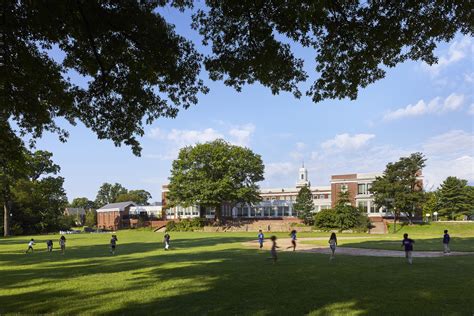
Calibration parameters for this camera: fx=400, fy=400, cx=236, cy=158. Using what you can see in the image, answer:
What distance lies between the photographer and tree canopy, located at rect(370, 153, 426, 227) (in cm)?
5900

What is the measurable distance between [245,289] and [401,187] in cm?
5272

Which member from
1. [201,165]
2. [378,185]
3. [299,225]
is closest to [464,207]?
[378,185]

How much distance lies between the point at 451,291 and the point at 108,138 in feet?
37.8

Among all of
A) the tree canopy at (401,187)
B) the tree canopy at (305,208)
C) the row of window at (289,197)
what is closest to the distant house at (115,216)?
the row of window at (289,197)

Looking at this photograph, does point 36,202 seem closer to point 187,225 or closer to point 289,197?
point 187,225

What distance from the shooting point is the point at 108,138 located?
13328 mm

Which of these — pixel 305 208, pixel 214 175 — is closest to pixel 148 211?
pixel 214 175

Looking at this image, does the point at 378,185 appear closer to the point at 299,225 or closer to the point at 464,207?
the point at 299,225

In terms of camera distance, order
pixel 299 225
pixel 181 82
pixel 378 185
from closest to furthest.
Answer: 1. pixel 181 82
2. pixel 378 185
3. pixel 299 225

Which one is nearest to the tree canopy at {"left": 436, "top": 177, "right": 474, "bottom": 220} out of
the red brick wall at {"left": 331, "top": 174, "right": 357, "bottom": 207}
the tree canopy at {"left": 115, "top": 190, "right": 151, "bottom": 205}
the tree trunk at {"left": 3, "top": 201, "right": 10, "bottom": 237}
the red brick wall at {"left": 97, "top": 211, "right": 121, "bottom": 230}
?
the red brick wall at {"left": 331, "top": 174, "right": 357, "bottom": 207}

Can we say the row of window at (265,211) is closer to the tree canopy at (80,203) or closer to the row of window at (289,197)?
the row of window at (289,197)

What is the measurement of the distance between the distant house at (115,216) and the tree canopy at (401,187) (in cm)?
6236

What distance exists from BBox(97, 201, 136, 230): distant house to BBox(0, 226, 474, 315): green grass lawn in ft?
272

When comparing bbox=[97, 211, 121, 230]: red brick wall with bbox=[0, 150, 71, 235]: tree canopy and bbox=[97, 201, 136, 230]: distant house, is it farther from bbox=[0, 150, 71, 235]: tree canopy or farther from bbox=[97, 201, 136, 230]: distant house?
bbox=[0, 150, 71, 235]: tree canopy
